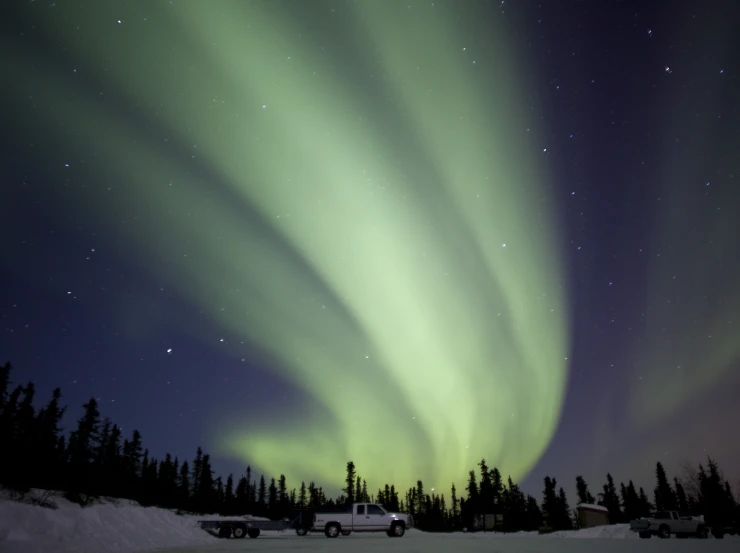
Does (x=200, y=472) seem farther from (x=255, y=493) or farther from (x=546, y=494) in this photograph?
(x=546, y=494)

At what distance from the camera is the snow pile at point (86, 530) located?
54.1ft

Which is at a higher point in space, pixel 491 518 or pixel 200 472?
pixel 200 472

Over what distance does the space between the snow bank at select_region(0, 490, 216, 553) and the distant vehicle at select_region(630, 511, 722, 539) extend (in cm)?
3216

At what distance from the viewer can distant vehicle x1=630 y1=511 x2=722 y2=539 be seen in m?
34.6

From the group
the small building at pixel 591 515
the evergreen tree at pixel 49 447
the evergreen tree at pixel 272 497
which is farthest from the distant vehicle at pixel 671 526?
the evergreen tree at pixel 272 497

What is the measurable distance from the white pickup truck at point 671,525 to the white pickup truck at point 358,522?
20217 mm

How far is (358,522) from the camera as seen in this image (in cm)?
2936

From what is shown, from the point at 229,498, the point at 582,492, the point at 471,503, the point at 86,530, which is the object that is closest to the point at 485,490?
the point at 471,503

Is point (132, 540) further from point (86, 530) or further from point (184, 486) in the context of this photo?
point (184, 486)

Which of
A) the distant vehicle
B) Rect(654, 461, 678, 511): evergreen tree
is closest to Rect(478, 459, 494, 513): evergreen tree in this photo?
Rect(654, 461, 678, 511): evergreen tree

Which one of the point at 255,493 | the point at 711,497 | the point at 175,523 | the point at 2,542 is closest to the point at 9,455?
the point at 175,523

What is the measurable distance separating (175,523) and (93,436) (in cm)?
6404

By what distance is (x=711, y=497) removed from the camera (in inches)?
3588

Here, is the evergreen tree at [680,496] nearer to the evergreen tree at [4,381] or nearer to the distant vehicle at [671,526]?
the distant vehicle at [671,526]
